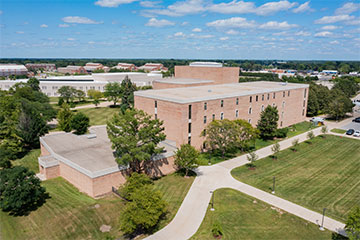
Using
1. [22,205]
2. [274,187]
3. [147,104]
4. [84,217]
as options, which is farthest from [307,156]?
[22,205]

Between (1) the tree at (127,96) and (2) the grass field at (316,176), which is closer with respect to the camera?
(2) the grass field at (316,176)

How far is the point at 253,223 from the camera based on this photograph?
23953 mm

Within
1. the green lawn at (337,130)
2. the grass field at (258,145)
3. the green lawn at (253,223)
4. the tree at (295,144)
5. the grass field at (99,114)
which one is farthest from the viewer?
the grass field at (99,114)

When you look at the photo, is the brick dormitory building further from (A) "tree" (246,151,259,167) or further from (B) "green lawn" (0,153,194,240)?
(A) "tree" (246,151,259,167)

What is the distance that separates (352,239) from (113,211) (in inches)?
809

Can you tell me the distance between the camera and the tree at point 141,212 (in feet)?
69.2

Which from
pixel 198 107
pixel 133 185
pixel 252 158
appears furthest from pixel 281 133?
pixel 133 185

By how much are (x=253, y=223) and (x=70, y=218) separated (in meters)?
17.2

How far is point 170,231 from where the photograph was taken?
2270cm

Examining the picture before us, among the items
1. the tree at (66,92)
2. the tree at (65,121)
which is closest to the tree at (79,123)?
the tree at (65,121)

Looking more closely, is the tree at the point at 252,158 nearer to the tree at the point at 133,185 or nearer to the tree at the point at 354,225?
the tree at the point at 354,225

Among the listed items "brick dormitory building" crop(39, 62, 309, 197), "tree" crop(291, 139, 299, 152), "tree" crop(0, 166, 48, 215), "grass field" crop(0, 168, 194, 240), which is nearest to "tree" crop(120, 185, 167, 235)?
"grass field" crop(0, 168, 194, 240)

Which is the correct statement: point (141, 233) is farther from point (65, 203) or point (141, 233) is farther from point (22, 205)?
point (22, 205)

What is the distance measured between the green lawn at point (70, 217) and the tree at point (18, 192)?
3.34 feet
